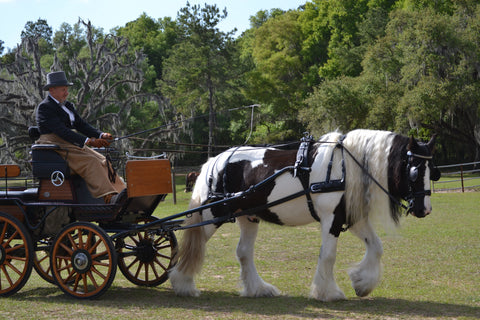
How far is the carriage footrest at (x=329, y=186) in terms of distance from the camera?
640 cm

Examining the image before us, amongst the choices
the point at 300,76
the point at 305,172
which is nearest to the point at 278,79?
the point at 300,76

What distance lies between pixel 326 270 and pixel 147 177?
98.6 inches

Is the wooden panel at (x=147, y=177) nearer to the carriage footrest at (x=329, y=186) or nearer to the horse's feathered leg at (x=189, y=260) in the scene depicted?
the horse's feathered leg at (x=189, y=260)

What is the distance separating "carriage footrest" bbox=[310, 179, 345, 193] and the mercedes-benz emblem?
317 centimetres

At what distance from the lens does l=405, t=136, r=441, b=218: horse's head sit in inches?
243

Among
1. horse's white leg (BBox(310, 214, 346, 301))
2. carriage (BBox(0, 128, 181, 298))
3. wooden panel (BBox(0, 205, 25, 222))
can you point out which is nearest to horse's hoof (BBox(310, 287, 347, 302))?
horse's white leg (BBox(310, 214, 346, 301))

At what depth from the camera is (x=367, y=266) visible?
21.9ft

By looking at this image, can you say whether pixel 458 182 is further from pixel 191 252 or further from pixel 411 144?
pixel 191 252

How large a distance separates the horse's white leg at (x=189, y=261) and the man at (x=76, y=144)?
3.22 feet

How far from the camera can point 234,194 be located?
22.9 feet

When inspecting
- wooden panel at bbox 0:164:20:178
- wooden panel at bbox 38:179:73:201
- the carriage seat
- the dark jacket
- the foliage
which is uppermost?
the foliage

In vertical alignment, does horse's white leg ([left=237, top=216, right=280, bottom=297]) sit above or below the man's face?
below

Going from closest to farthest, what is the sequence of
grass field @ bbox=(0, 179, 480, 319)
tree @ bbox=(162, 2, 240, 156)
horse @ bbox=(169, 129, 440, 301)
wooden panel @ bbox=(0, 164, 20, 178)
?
grass field @ bbox=(0, 179, 480, 319) → horse @ bbox=(169, 129, 440, 301) → wooden panel @ bbox=(0, 164, 20, 178) → tree @ bbox=(162, 2, 240, 156)

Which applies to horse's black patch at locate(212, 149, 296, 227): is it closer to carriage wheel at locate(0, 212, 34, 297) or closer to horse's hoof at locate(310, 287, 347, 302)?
horse's hoof at locate(310, 287, 347, 302)
